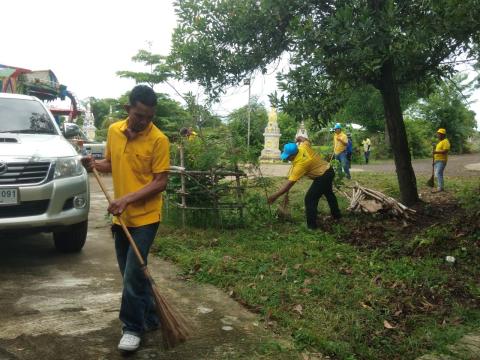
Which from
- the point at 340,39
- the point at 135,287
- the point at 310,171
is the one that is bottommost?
the point at 135,287

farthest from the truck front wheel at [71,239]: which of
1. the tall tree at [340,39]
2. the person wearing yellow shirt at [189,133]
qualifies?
the tall tree at [340,39]

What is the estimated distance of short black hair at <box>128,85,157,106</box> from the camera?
9.86ft

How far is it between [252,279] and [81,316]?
161 cm

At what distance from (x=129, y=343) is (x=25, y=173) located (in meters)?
2.35

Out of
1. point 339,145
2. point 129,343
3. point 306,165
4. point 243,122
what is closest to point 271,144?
point 339,145

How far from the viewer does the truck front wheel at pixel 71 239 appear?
206 inches

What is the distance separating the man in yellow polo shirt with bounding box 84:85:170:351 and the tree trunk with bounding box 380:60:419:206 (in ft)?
17.3

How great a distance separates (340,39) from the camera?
539cm

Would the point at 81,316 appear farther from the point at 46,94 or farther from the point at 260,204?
the point at 46,94

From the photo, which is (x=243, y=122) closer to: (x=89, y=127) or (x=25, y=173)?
(x=25, y=173)

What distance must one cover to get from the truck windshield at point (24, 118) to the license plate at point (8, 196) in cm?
111

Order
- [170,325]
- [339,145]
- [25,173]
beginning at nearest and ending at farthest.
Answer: [170,325]
[25,173]
[339,145]

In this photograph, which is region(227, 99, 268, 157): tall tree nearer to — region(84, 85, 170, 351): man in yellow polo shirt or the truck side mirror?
the truck side mirror

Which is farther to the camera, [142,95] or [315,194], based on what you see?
[315,194]
